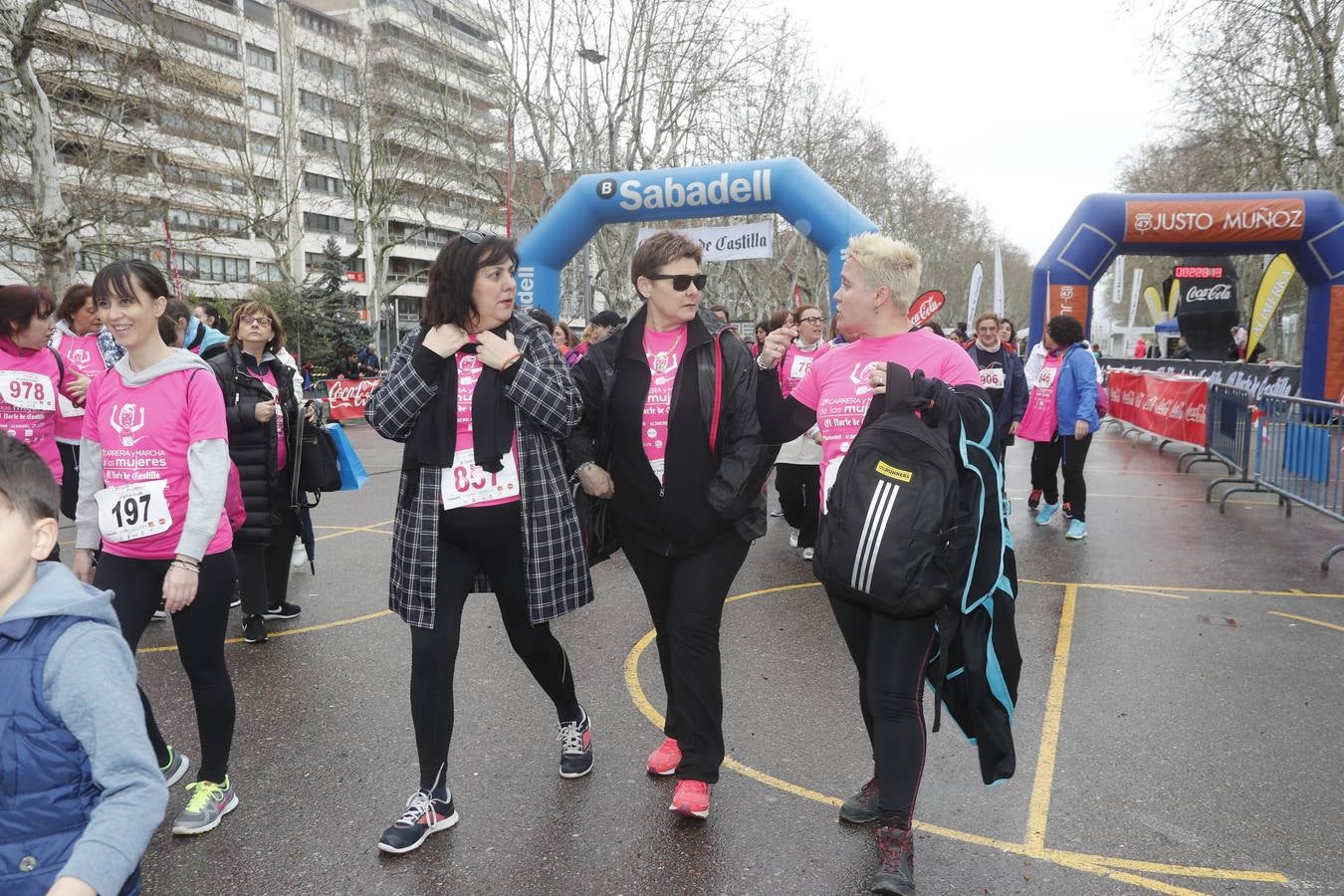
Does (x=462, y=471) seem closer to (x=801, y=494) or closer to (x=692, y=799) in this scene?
(x=692, y=799)

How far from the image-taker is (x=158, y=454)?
10.5 feet

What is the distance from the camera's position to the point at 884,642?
9.58 ft

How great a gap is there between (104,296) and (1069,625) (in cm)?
525

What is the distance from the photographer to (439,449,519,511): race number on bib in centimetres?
311

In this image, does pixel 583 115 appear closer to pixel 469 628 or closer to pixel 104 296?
pixel 469 628

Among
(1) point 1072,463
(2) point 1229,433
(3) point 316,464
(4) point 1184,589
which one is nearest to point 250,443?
(3) point 316,464

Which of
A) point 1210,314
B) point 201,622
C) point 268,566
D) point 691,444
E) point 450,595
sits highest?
point 1210,314

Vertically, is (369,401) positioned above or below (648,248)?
below

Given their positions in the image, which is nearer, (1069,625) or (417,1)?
(1069,625)

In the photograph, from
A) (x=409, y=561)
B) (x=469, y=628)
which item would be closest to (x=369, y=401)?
(x=409, y=561)

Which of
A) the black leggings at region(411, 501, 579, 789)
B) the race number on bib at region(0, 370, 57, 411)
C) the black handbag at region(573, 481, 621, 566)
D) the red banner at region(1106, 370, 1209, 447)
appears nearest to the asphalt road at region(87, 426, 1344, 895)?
the black leggings at region(411, 501, 579, 789)

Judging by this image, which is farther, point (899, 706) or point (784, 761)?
point (784, 761)

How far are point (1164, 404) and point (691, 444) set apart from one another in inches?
584

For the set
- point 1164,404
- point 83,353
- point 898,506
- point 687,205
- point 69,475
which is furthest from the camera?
point 1164,404
